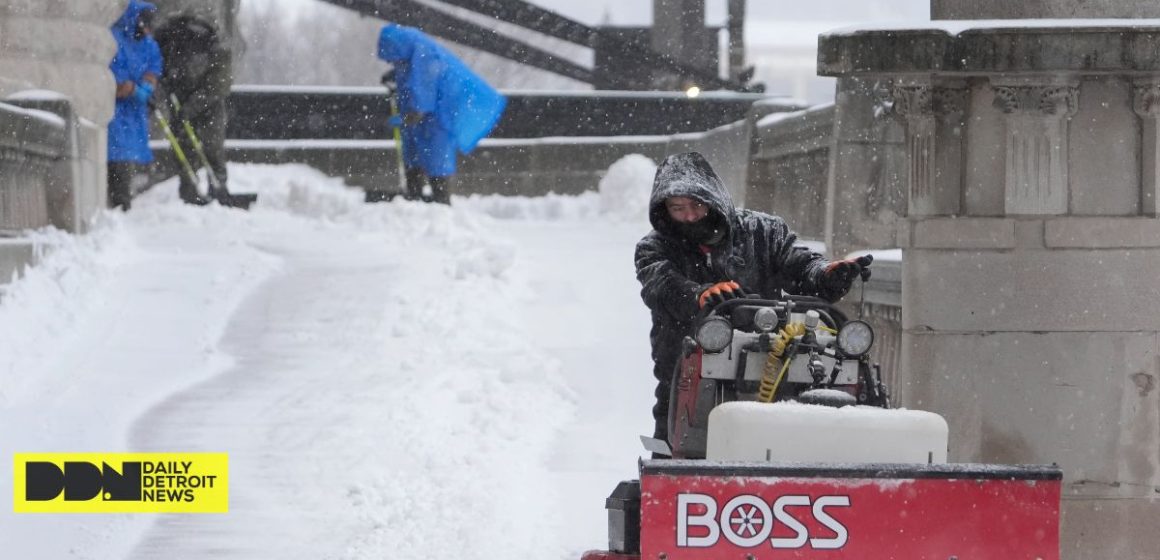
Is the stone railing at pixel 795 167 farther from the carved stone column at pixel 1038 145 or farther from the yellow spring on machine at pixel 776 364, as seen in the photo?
the yellow spring on machine at pixel 776 364

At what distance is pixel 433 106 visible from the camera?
1986cm

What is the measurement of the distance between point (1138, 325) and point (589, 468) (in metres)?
2.96

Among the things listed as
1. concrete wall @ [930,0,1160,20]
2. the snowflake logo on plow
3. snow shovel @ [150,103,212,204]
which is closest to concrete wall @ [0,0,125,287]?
snow shovel @ [150,103,212,204]

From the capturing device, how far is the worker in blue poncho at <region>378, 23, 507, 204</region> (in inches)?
763

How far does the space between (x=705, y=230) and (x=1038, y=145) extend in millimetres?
2063

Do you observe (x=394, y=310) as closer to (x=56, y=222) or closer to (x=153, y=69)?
(x=56, y=222)

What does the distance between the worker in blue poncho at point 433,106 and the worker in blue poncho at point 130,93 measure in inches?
96.0

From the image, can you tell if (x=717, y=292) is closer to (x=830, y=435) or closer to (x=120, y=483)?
(x=830, y=435)

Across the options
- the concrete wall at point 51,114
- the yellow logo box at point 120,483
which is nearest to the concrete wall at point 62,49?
the concrete wall at point 51,114

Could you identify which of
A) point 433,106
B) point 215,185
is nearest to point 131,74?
point 215,185

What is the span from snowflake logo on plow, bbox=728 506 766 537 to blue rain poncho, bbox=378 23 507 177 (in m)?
14.5

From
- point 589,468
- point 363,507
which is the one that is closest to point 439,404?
point 589,468

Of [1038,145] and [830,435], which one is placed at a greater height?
[1038,145]

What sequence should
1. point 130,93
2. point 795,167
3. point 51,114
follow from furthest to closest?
1. point 130,93
2. point 795,167
3. point 51,114
